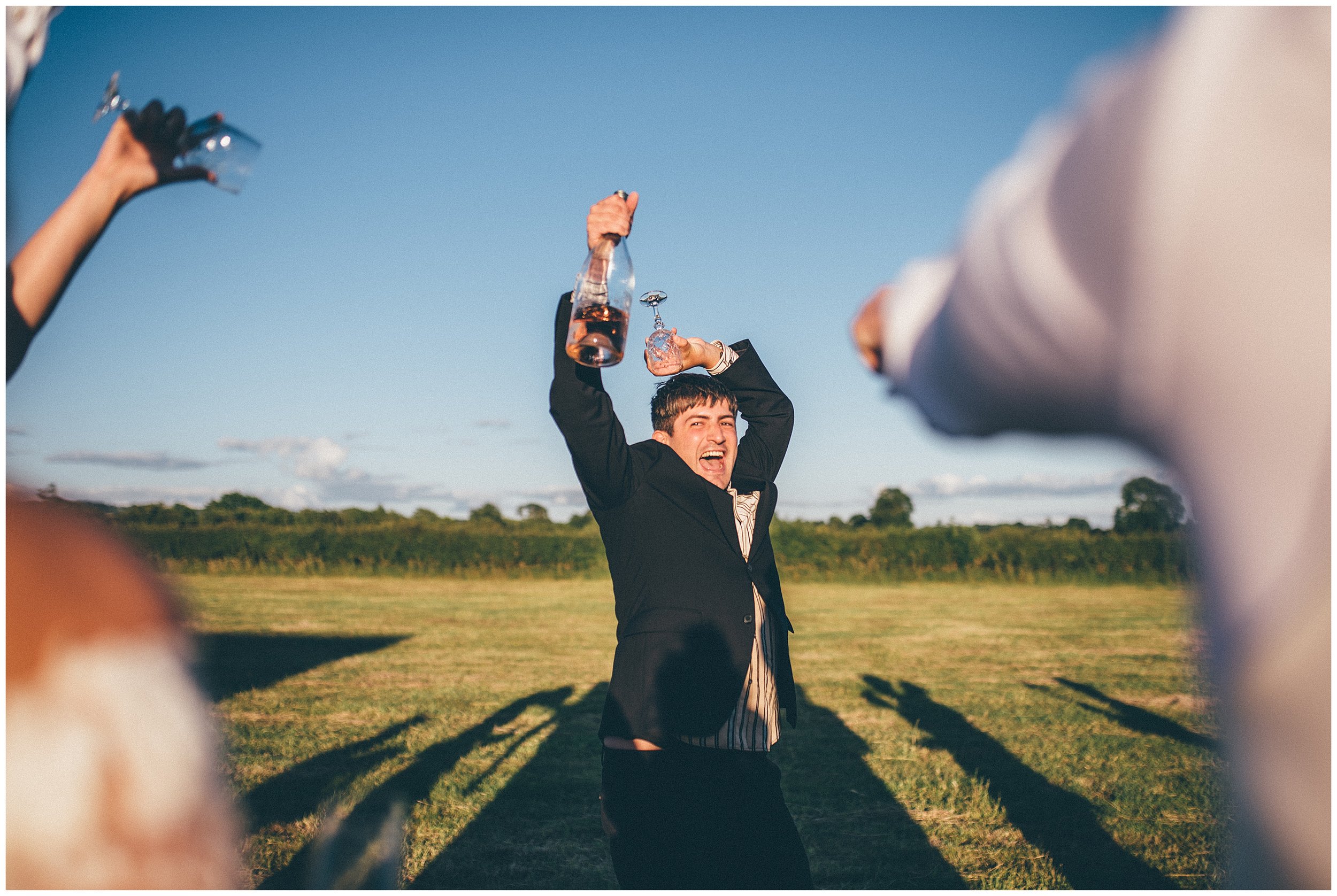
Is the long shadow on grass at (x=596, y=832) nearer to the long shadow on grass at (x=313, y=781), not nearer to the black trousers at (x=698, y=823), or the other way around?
the long shadow on grass at (x=313, y=781)

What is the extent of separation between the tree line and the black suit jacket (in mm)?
30069

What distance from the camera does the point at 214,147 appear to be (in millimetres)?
1703

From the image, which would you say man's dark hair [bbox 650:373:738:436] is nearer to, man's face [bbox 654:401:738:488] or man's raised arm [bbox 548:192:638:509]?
man's face [bbox 654:401:738:488]

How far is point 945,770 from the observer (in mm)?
6531

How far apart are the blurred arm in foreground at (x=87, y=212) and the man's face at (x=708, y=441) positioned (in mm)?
1959

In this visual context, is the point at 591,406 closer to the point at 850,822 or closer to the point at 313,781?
the point at 850,822

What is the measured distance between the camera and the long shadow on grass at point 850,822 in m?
4.67

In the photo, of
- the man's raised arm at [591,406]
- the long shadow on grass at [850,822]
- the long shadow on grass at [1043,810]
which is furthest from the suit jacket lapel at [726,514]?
the long shadow on grass at [1043,810]

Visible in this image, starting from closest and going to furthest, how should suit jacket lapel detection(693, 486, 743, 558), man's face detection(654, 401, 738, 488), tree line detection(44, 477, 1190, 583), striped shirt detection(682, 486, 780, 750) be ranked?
striped shirt detection(682, 486, 780, 750)
suit jacket lapel detection(693, 486, 743, 558)
man's face detection(654, 401, 738, 488)
tree line detection(44, 477, 1190, 583)

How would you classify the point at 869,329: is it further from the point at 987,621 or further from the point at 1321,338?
the point at 987,621

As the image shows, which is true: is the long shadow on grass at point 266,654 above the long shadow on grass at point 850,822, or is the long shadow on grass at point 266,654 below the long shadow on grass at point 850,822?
below

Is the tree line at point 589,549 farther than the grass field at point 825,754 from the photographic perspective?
Yes

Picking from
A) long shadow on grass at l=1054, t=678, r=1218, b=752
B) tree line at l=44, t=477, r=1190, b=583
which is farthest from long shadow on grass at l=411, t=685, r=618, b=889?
tree line at l=44, t=477, r=1190, b=583

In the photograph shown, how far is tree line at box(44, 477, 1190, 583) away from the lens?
1278 inches
